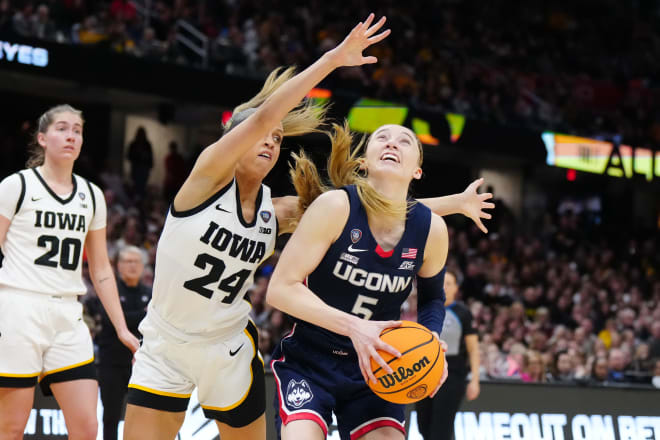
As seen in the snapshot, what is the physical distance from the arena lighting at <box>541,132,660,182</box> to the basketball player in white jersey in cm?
1542

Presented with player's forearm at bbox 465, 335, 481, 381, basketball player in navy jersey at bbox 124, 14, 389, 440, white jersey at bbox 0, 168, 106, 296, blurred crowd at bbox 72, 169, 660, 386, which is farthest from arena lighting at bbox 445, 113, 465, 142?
basketball player in navy jersey at bbox 124, 14, 389, 440

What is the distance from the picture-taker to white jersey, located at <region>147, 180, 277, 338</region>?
12.3ft

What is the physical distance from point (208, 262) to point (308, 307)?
580 mm

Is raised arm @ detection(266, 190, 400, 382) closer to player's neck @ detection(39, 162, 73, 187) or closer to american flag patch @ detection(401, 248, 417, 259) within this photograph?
american flag patch @ detection(401, 248, 417, 259)

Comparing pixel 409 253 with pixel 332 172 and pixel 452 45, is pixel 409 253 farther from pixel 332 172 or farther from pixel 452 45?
pixel 452 45

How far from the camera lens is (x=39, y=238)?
4719mm

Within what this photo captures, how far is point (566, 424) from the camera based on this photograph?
26.3 ft

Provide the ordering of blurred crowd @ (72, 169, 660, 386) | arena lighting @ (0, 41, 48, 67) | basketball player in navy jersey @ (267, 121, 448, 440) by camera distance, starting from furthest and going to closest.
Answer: arena lighting @ (0, 41, 48, 67) < blurred crowd @ (72, 169, 660, 386) < basketball player in navy jersey @ (267, 121, 448, 440)

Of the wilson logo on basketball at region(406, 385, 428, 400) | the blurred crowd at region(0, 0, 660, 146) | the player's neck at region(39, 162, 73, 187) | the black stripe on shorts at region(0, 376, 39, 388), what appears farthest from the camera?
the blurred crowd at region(0, 0, 660, 146)

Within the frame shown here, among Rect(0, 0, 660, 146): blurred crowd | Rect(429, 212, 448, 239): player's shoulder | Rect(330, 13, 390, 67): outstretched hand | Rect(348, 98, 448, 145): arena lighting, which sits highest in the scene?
Rect(0, 0, 660, 146): blurred crowd

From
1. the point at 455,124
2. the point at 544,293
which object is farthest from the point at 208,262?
the point at 544,293

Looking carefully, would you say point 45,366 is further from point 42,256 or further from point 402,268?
point 402,268

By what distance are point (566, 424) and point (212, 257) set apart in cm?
532

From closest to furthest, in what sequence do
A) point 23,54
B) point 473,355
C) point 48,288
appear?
1. point 48,288
2. point 473,355
3. point 23,54
